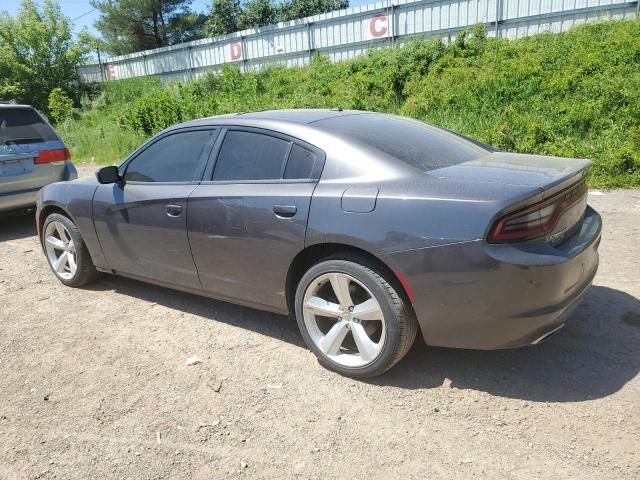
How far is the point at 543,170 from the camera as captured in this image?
10.1ft

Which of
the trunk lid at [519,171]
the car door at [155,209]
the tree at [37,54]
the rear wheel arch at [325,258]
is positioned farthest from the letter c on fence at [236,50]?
the rear wheel arch at [325,258]

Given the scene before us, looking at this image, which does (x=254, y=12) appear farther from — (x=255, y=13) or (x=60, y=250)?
(x=60, y=250)

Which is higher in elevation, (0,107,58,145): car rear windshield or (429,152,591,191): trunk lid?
(0,107,58,145): car rear windshield

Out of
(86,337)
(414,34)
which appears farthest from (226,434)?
(414,34)

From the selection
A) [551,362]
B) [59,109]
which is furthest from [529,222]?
[59,109]

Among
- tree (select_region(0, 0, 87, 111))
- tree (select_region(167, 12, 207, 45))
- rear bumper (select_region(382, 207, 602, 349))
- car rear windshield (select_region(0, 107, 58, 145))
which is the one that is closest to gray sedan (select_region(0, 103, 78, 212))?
car rear windshield (select_region(0, 107, 58, 145))

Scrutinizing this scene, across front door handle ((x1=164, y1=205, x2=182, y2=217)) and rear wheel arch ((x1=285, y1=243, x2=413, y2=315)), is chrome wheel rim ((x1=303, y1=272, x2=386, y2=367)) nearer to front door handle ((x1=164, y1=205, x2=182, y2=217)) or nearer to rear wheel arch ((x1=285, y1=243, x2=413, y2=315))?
rear wheel arch ((x1=285, y1=243, x2=413, y2=315))

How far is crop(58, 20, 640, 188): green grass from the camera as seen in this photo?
8.51 meters

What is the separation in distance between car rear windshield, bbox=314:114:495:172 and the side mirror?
1.80 meters

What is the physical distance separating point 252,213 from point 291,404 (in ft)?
3.86

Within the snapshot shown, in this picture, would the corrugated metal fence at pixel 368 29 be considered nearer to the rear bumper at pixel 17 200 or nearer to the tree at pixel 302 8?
the rear bumper at pixel 17 200

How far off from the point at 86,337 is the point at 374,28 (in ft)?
48.5

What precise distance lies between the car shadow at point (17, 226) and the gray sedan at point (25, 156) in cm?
38

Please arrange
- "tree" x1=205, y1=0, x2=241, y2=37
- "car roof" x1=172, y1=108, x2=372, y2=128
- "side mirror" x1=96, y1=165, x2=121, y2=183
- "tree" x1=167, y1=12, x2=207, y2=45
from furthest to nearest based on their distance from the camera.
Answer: "tree" x1=167, y1=12, x2=207, y2=45, "tree" x1=205, y1=0, x2=241, y2=37, "side mirror" x1=96, y1=165, x2=121, y2=183, "car roof" x1=172, y1=108, x2=372, y2=128
